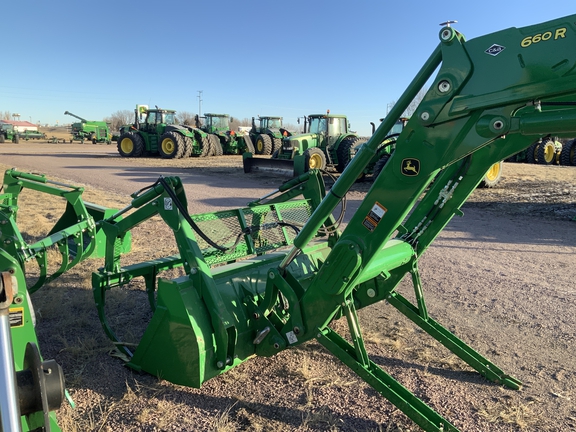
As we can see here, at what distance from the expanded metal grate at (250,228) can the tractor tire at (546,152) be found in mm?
21912

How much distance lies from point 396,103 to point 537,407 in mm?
2322

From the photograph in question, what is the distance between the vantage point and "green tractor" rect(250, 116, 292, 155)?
26.2m

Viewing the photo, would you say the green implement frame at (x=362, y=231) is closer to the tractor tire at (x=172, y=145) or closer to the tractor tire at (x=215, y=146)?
the tractor tire at (x=172, y=145)

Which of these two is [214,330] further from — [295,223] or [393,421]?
[295,223]

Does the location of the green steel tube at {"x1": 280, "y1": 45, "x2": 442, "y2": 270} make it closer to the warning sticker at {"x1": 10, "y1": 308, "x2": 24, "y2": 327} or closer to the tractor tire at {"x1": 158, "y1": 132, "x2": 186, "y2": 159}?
the warning sticker at {"x1": 10, "y1": 308, "x2": 24, "y2": 327}

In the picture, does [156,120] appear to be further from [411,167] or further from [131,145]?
[411,167]

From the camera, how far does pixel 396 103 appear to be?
2.56m

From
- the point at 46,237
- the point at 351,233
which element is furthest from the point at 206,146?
the point at 351,233

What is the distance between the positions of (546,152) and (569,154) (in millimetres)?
1075

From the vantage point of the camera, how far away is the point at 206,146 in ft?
86.7

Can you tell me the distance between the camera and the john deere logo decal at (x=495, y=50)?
222 cm

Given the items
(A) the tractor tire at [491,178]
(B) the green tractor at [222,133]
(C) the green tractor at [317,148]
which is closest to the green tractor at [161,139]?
(B) the green tractor at [222,133]

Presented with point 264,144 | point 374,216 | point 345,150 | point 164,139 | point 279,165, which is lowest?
point 279,165

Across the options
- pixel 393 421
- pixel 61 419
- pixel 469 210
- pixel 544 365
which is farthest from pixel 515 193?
pixel 61 419
